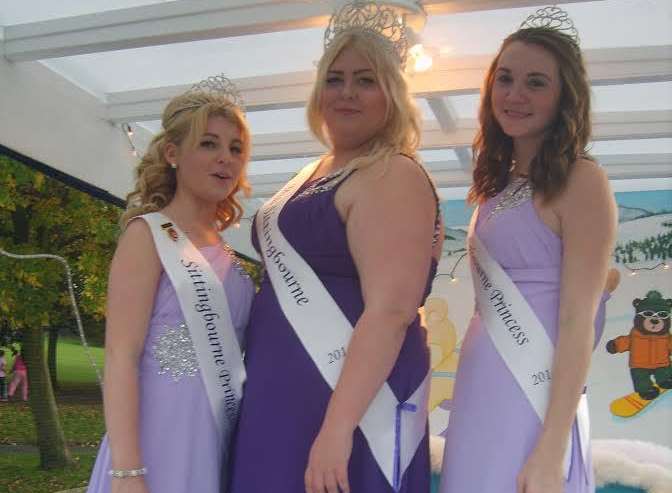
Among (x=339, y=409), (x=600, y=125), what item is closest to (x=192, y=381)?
(x=339, y=409)

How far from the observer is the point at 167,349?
56.6 inches

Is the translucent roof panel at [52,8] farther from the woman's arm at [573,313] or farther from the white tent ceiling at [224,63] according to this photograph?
the woman's arm at [573,313]

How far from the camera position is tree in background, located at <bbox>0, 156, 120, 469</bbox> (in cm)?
364

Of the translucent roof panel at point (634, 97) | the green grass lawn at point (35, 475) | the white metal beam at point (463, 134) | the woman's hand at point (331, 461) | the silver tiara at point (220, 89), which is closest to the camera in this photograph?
the woman's hand at point (331, 461)

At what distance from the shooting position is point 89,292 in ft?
12.9

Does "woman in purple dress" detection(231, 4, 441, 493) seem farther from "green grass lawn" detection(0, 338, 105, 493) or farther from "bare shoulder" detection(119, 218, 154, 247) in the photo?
"green grass lawn" detection(0, 338, 105, 493)

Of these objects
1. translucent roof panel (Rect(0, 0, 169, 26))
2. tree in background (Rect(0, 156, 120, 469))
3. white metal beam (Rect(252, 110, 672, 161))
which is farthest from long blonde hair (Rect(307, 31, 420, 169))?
tree in background (Rect(0, 156, 120, 469))

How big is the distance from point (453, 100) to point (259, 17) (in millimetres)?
1476

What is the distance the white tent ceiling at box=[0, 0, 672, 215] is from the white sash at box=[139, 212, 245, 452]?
130 centimetres

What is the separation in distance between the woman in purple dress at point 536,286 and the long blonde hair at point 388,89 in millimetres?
186

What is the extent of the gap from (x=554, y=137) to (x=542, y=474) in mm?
565

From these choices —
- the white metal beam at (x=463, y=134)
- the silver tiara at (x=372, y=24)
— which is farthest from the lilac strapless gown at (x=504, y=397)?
the white metal beam at (x=463, y=134)

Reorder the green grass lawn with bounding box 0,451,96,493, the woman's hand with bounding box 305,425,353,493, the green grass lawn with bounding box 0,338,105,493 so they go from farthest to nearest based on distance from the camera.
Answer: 1. the green grass lawn with bounding box 0,451,96,493
2. the green grass lawn with bounding box 0,338,105,493
3. the woman's hand with bounding box 305,425,353,493

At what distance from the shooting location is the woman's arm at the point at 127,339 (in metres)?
1.37
